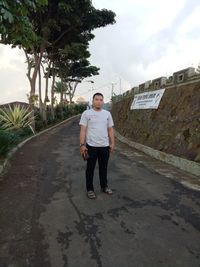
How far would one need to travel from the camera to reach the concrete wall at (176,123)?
902cm

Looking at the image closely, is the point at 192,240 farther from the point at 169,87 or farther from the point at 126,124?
the point at 126,124

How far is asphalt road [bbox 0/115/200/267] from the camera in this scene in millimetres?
3828

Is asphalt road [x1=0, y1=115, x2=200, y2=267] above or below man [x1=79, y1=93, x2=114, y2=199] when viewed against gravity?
below

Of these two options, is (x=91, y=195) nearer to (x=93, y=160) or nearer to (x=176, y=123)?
(x=93, y=160)

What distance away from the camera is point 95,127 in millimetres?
5953

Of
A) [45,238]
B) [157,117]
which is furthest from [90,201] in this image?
[157,117]

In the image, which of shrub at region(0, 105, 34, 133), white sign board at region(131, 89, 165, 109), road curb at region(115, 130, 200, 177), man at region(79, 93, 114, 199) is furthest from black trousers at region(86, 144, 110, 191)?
shrub at region(0, 105, 34, 133)

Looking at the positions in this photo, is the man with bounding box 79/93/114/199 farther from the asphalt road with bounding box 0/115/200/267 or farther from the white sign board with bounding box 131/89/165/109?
the white sign board with bounding box 131/89/165/109

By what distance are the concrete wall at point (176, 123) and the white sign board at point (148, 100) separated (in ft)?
0.89

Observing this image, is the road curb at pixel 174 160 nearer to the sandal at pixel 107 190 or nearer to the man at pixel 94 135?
the sandal at pixel 107 190

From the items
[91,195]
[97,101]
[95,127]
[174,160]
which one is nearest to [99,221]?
[91,195]

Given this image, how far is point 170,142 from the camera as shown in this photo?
10.1 meters

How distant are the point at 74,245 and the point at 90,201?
167 cm

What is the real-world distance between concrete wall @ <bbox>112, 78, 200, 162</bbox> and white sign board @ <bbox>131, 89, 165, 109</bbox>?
0.27 m
